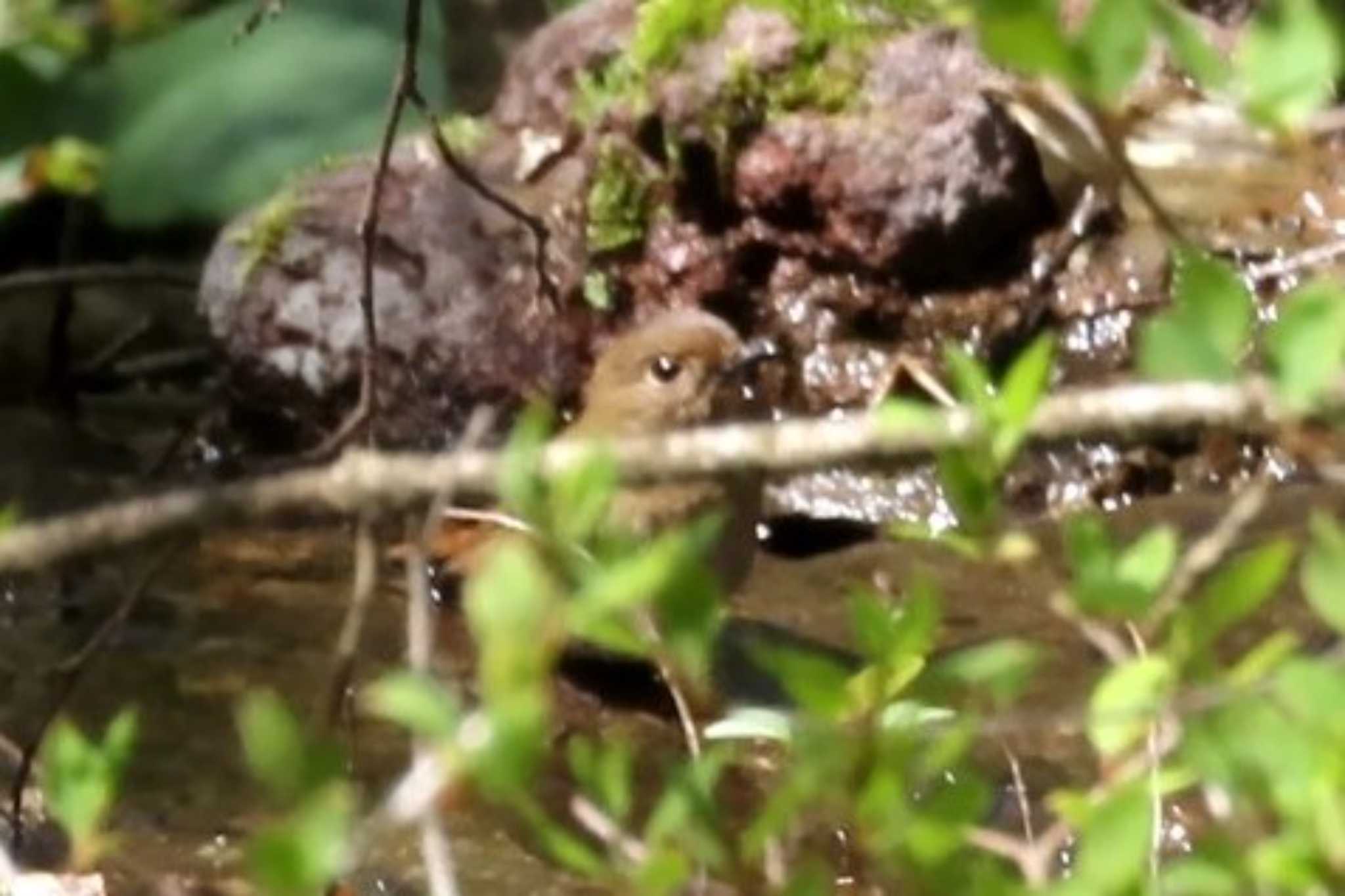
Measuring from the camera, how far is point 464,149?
23.8ft

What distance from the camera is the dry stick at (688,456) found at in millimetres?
1673

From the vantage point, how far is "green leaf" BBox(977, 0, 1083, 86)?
61.1 inches

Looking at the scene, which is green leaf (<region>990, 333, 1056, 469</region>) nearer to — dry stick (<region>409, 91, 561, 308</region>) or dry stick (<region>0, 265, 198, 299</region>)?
dry stick (<region>409, 91, 561, 308</region>)

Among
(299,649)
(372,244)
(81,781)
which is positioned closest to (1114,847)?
(81,781)

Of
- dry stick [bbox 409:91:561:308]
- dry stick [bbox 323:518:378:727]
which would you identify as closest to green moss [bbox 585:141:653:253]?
dry stick [bbox 409:91:561:308]

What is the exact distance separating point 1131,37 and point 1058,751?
2992 mm

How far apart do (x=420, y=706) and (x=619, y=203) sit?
541cm

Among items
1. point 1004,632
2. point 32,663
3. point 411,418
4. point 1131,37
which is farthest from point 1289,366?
point 411,418

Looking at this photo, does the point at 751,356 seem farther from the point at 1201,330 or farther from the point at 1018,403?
the point at 1201,330

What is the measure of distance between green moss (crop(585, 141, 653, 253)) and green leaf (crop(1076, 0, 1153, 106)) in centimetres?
527

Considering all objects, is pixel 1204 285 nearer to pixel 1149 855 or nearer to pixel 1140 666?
pixel 1140 666

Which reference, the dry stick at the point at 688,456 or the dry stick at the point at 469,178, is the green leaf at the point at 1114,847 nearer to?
the dry stick at the point at 688,456

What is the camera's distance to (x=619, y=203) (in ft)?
22.5

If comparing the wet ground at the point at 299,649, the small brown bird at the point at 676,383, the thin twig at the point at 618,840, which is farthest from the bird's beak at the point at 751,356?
the thin twig at the point at 618,840
